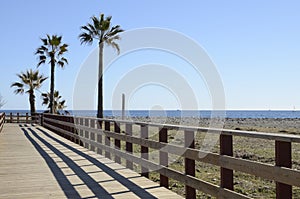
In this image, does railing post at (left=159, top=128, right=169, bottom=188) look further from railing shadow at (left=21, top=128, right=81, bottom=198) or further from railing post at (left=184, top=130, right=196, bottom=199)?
railing shadow at (left=21, top=128, right=81, bottom=198)

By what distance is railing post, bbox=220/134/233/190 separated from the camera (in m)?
4.40

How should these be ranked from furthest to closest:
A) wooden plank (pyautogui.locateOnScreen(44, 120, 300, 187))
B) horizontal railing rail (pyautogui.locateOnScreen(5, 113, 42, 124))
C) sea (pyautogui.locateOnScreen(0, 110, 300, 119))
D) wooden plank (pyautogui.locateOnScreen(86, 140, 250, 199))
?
horizontal railing rail (pyautogui.locateOnScreen(5, 113, 42, 124))
sea (pyautogui.locateOnScreen(0, 110, 300, 119))
wooden plank (pyautogui.locateOnScreen(86, 140, 250, 199))
wooden plank (pyautogui.locateOnScreen(44, 120, 300, 187))

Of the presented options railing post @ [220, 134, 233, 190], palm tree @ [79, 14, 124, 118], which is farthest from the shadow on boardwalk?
palm tree @ [79, 14, 124, 118]

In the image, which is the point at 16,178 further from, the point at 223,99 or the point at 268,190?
the point at 223,99

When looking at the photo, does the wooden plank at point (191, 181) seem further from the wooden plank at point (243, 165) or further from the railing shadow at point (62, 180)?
the railing shadow at point (62, 180)

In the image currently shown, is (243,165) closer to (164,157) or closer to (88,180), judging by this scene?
(164,157)

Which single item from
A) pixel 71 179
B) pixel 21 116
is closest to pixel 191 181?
pixel 71 179

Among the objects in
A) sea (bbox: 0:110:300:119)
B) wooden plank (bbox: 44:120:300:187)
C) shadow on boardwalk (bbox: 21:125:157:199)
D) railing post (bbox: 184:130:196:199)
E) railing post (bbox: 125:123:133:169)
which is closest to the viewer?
wooden plank (bbox: 44:120:300:187)

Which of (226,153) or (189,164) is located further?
(189,164)

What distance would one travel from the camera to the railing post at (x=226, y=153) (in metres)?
4.40

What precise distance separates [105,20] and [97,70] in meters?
3.35

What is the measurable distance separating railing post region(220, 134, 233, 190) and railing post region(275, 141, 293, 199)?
2.70 feet

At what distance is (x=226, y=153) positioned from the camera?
4.45 meters

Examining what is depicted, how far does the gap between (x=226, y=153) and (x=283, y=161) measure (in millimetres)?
909
